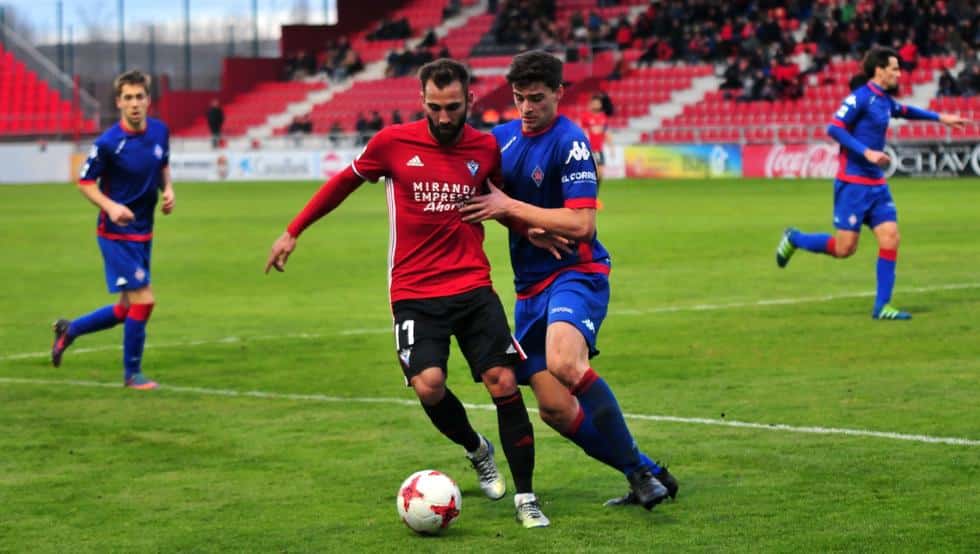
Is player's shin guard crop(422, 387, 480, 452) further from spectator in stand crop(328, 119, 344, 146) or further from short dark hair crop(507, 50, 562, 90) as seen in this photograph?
spectator in stand crop(328, 119, 344, 146)

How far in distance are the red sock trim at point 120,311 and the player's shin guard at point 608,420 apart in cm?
548

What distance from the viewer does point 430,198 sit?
22.7 ft

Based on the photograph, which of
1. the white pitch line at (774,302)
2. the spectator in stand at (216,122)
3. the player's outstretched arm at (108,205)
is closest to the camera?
the player's outstretched arm at (108,205)

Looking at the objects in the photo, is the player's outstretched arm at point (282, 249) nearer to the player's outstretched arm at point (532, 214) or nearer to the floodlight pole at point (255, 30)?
the player's outstretched arm at point (532, 214)

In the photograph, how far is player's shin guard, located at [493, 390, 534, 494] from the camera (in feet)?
22.4

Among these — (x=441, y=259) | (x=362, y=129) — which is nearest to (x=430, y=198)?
(x=441, y=259)

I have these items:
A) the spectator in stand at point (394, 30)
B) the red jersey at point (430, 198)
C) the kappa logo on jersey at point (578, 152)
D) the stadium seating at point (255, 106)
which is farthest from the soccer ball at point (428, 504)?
the spectator in stand at point (394, 30)

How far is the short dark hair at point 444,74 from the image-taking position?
665 centimetres

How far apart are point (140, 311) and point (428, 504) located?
5211 millimetres

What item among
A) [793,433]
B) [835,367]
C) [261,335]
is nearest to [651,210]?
[261,335]

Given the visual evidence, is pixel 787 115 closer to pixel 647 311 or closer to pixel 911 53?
pixel 911 53

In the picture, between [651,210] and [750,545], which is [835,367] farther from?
[651,210]

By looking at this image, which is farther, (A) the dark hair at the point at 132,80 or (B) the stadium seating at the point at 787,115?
(B) the stadium seating at the point at 787,115

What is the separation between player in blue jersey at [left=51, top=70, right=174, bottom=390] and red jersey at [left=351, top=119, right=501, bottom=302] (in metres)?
4.44
